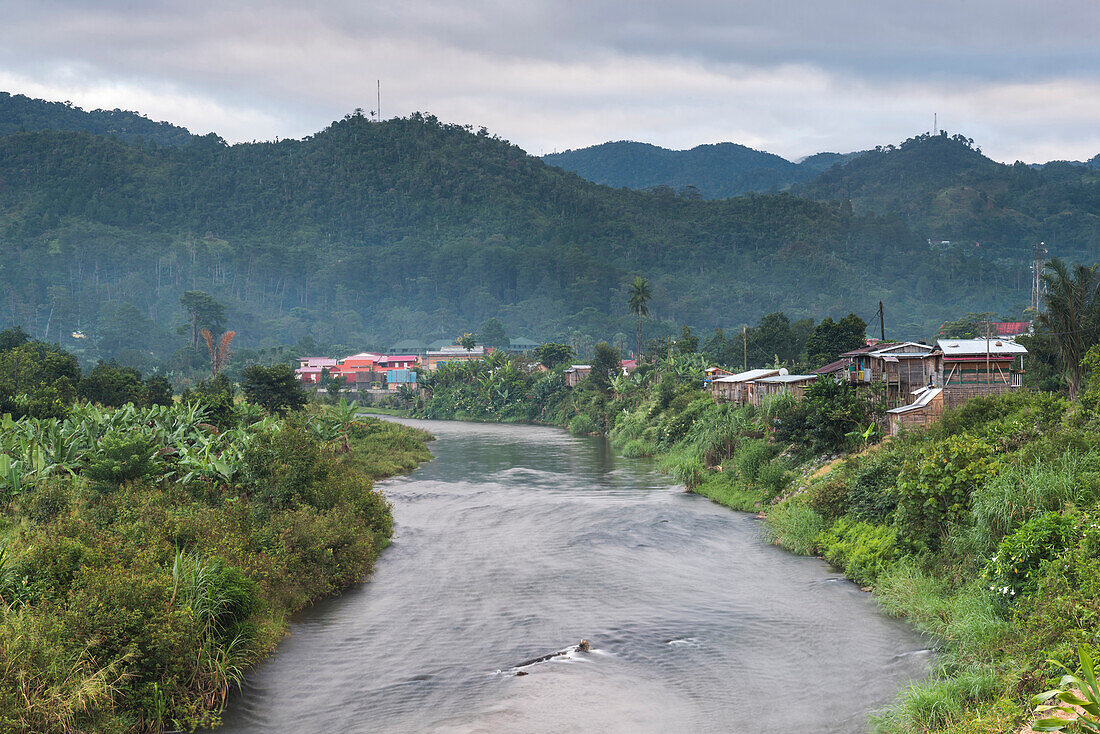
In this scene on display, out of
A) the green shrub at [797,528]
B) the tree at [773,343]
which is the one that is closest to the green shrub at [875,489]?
the green shrub at [797,528]

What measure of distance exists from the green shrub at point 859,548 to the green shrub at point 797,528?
39 cm

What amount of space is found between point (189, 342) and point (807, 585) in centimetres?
13773

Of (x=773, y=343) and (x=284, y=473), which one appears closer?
(x=284, y=473)

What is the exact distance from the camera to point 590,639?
1764 cm

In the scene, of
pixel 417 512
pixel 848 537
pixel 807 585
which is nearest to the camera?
pixel 807 585

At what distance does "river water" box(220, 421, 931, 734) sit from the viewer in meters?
14.0

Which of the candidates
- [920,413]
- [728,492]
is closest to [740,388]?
[728,492]

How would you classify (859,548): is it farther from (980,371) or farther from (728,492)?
(980,371)

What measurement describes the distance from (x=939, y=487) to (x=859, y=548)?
3633 millimetres

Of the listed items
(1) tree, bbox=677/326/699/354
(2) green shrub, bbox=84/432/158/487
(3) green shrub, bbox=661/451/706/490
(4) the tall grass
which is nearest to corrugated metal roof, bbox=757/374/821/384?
(3) green shrub, bbox=661/451/706/490

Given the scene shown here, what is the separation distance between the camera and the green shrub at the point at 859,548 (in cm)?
2119

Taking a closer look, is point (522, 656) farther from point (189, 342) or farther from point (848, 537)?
point (189, 342)

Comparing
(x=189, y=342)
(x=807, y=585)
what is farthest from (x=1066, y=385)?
(x=189, y=342)

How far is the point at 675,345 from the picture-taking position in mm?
89188
